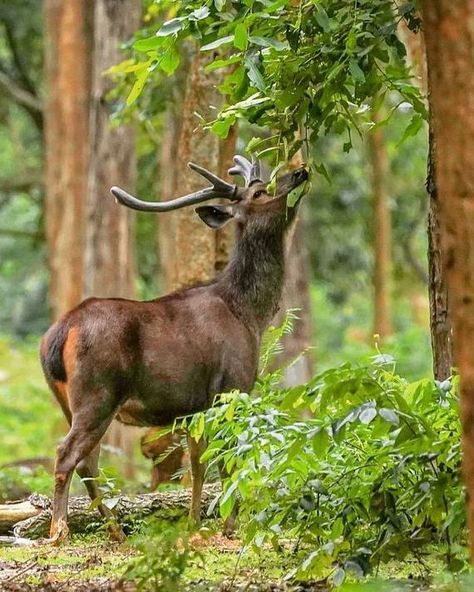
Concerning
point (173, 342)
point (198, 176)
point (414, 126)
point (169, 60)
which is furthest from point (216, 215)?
point (169, 60)

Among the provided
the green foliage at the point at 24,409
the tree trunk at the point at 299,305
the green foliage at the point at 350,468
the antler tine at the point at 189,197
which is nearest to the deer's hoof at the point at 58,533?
the green foliage at the point at 350,468

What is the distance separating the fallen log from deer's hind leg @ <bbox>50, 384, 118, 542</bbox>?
23 centimetres

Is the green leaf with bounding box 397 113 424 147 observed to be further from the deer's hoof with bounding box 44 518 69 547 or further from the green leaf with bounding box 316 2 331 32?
the deer's hoof with bounding box 44 518 69 547

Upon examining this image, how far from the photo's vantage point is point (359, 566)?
5953 mm

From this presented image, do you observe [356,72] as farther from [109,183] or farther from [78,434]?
[109,183]

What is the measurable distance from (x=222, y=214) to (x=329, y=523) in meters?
3.56

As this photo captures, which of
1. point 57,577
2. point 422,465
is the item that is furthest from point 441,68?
point 57,577

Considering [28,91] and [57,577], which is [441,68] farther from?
[28,91]

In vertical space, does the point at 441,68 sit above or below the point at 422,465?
above

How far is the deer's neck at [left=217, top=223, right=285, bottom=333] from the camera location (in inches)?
370

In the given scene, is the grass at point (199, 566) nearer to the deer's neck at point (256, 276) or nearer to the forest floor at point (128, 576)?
the forest floor at point (128, 576)

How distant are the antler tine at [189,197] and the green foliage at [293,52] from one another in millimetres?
1283

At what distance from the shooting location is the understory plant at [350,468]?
228 inches

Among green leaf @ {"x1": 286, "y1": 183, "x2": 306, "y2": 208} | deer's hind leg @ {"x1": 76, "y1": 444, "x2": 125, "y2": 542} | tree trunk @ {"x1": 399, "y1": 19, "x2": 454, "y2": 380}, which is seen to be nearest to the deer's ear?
green leaf @ {"x1": 286, "y1": 183, "x2": 306, "y2": 208}
